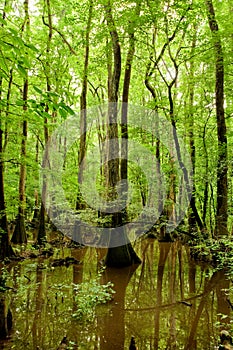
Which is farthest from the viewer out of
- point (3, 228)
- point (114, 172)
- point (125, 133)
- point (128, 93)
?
point (128, 93)

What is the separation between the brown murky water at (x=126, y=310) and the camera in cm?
462

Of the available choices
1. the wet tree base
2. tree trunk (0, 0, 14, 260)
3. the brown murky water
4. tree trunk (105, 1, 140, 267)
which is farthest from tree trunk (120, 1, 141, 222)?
tree trunk (0, 0, 14, 260)

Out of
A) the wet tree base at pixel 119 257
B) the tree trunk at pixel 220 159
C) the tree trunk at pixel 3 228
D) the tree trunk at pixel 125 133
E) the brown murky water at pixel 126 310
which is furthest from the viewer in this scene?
the tree trunk at pixel 125 133

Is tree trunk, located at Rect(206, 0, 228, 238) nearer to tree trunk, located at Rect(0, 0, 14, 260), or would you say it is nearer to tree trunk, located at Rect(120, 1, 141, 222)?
tree trunk, located at Rect(120, 1, 141, 222)

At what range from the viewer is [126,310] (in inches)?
239

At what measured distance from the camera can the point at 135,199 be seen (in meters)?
18.5

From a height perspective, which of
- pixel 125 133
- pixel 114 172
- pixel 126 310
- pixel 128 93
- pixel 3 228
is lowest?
pixel 126 310

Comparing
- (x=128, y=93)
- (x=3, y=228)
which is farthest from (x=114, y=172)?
(x=128, y=93)

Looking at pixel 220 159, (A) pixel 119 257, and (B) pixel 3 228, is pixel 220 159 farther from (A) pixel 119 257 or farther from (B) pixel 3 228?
(B) pixel 3 228

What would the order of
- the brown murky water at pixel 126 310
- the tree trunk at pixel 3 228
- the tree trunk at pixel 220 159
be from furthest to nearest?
the tree trunk at pixel 220 159 < the tree trunk at pixel 3 228 < the brown murky water at pixel 126 310

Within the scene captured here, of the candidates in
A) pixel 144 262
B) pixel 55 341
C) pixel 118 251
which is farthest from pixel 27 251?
pixel 55 341

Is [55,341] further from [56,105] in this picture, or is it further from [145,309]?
[56,105]

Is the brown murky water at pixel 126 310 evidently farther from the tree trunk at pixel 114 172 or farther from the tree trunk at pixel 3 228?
the tree trunk at pixel 3 228

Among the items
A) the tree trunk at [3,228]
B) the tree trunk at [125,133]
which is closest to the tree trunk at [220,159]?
the tree trunk at [125,133]
